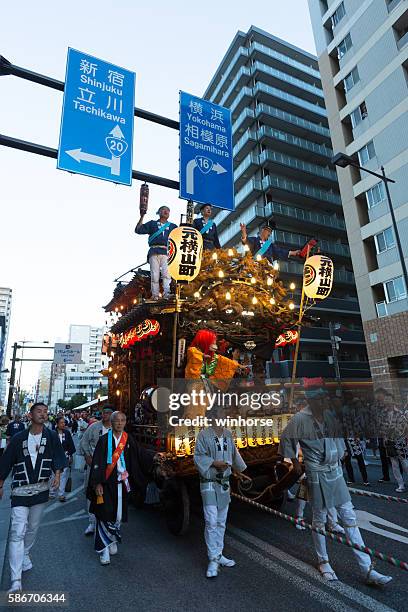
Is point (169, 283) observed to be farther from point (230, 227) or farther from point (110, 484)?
point (230, 227)

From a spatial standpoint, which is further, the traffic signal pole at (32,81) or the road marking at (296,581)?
the traffic signal pole at (32,81)

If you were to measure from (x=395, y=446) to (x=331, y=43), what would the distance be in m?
29.0

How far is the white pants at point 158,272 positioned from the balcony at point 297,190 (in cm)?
3005

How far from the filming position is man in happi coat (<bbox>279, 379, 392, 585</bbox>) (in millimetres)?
4062

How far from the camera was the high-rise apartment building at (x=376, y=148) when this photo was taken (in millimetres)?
19703

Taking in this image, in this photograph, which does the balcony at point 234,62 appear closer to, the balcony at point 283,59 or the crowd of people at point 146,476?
the balcony at point 283,59

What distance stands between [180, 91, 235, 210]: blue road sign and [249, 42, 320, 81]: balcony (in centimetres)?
4066

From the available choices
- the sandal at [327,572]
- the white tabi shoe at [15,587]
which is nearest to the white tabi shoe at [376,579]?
the sandal at [327,572]

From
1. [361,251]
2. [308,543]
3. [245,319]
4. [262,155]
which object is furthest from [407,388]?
[262,155]

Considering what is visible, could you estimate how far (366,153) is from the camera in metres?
22.5

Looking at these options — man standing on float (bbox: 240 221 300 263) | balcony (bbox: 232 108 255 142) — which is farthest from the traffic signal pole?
balcony (bbox: 232 108 255 142)

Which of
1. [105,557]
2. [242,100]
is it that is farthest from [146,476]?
[242,100]

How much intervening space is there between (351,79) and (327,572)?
28.6m

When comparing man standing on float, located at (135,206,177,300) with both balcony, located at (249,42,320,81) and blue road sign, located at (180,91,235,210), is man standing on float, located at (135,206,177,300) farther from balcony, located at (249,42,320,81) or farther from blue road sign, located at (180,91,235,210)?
balcony, located at (249,42,320,81)
